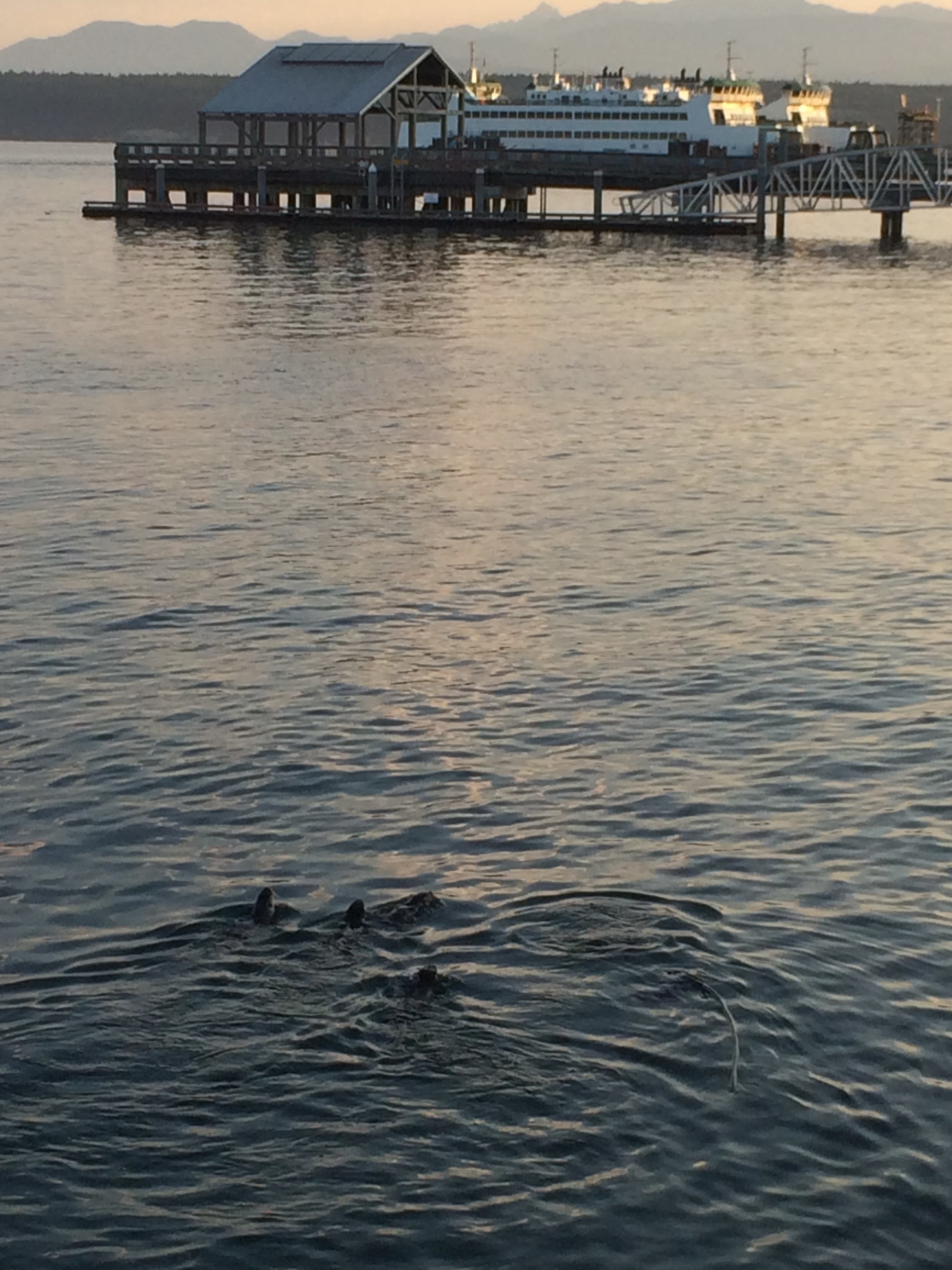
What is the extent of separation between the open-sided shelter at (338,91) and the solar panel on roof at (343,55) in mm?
64

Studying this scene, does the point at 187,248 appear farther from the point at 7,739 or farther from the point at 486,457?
the point at 7,739

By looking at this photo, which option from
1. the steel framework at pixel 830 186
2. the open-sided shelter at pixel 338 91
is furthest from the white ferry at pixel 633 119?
the steel framework at pixel 830 186

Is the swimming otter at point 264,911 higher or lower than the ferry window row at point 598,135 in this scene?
lower

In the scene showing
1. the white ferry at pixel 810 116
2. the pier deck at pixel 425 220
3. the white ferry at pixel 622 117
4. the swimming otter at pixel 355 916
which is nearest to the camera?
the swimming otter at pixel 355 916

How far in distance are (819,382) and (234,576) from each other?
25893 mm

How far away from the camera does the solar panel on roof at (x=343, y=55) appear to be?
112 m

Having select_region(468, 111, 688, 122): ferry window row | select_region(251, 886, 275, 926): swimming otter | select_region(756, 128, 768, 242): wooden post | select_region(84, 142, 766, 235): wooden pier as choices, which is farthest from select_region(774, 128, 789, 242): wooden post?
select_region(251, 886, 275, 926): swimming otter

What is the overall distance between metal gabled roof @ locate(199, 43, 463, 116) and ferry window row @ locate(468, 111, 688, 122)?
18.6 m

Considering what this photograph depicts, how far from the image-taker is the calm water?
33.5 feet

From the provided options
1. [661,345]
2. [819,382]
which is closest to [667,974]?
[819,382]

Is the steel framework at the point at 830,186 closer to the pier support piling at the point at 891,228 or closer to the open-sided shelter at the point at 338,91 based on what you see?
the pier support piling at the point at 891,228

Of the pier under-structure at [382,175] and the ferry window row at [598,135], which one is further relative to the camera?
the ferry window row at [598,135]

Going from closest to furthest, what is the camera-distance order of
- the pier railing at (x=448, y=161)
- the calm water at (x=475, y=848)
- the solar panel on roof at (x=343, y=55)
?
the calm water at (x=475, y=848)
the pier railing at (x=448, y=161)
the solar panel on roof at (x=343, y=55)

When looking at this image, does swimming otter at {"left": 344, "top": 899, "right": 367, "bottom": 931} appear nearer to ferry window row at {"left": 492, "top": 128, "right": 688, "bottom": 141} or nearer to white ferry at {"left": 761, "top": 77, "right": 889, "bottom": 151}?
ferry window row at {"left": 492, "top": 128, "right": 688, "bottom": 141}
